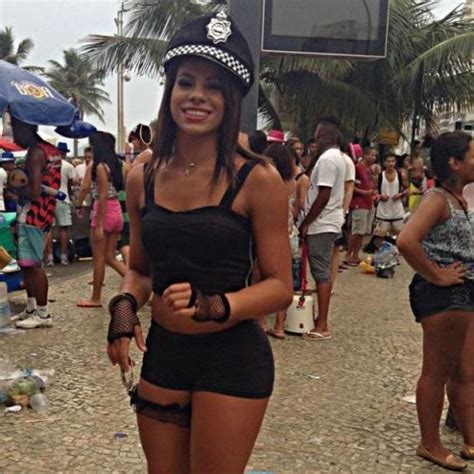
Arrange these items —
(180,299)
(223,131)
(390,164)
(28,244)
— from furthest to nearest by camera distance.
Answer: (390,164) < (28,244) < (223,131) < (180,299)

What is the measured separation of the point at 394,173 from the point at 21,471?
26.8 ft

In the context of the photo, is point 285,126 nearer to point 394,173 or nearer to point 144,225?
point 394,173

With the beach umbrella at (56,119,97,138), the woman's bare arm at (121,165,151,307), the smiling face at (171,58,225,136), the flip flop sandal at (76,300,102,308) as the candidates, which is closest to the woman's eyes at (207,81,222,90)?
the smiling face at (171,58,225,136)

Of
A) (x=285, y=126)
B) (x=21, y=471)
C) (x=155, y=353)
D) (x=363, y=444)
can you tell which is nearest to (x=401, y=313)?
(x=363, y=444)

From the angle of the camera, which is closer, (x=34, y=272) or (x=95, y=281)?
(x=34, y=272)

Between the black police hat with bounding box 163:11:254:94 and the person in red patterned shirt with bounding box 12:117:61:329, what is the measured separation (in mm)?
3986

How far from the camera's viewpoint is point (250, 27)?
235 inches

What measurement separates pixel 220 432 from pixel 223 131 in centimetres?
82

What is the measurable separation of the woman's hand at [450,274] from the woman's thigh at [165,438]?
1.73m

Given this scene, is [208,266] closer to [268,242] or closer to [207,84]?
[268,242]

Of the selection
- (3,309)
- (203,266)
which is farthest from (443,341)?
(3,309)

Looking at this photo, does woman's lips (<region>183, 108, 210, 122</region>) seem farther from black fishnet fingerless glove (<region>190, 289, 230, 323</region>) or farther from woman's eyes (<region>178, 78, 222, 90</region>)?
black fishnet fingerless glove (<region>190, 289, 230, 323</region>)

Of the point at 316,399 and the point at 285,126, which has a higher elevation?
the point at 285,126

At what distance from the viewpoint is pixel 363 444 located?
12.2ft
